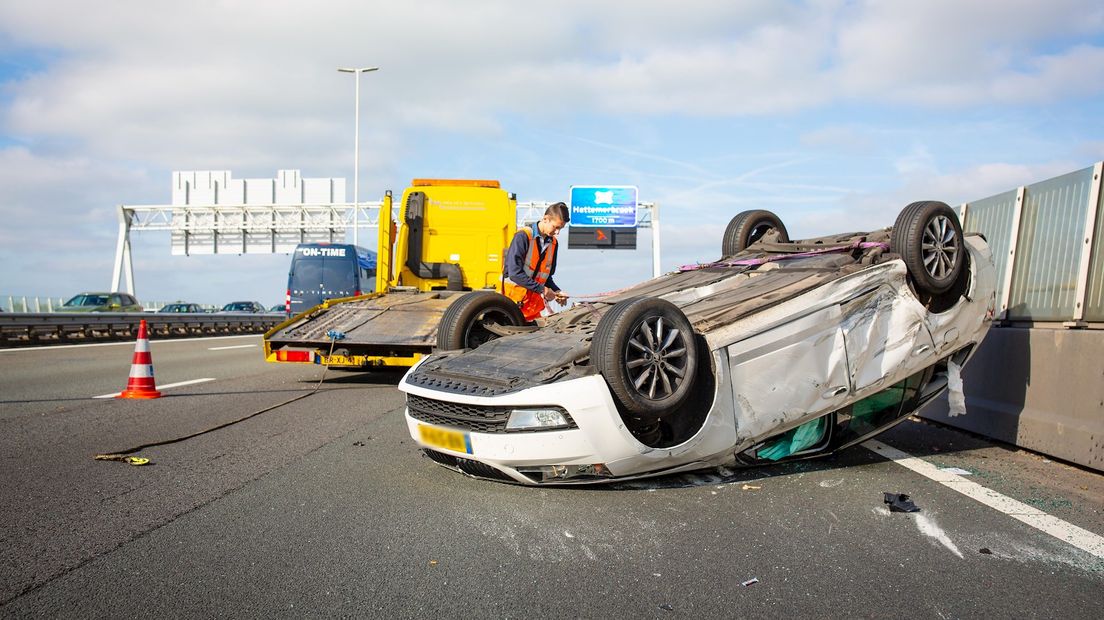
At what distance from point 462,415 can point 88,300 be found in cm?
2920

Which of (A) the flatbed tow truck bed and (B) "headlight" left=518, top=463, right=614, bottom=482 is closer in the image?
(B) "headlight" left=518, top=463, right=614, bottom=482

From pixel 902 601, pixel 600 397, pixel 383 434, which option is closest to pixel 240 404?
pixel 383 434

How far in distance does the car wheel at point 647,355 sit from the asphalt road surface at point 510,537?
0.58 metres

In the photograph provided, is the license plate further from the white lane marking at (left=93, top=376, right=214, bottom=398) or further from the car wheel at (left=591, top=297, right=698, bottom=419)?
the white lane marking at (left=93, top=376, right=214, bottom=398)

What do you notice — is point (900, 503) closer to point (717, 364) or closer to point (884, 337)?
point (717, 364)

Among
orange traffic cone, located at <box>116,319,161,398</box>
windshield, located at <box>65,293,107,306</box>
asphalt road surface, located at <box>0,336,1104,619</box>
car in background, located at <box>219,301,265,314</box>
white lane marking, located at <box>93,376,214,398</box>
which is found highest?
asphalt road surface, located at <box>0,336,1104,619</box>

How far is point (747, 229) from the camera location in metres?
7.28

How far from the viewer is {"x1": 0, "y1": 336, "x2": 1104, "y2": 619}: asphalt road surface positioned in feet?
9.62

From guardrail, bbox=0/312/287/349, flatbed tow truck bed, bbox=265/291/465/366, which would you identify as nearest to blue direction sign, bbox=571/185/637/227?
guardrail, bbox=0/312/287/349

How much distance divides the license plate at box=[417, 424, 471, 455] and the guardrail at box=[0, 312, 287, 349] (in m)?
12.4

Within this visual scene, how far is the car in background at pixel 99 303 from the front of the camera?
92.2 feet

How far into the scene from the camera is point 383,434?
6.43 metres

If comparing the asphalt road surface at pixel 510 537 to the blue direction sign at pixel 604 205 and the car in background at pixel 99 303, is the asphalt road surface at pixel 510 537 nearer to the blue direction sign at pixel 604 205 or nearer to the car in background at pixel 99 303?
the car in background at pixel 99 303

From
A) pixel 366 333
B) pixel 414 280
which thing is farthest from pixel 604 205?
pixel 366 333
